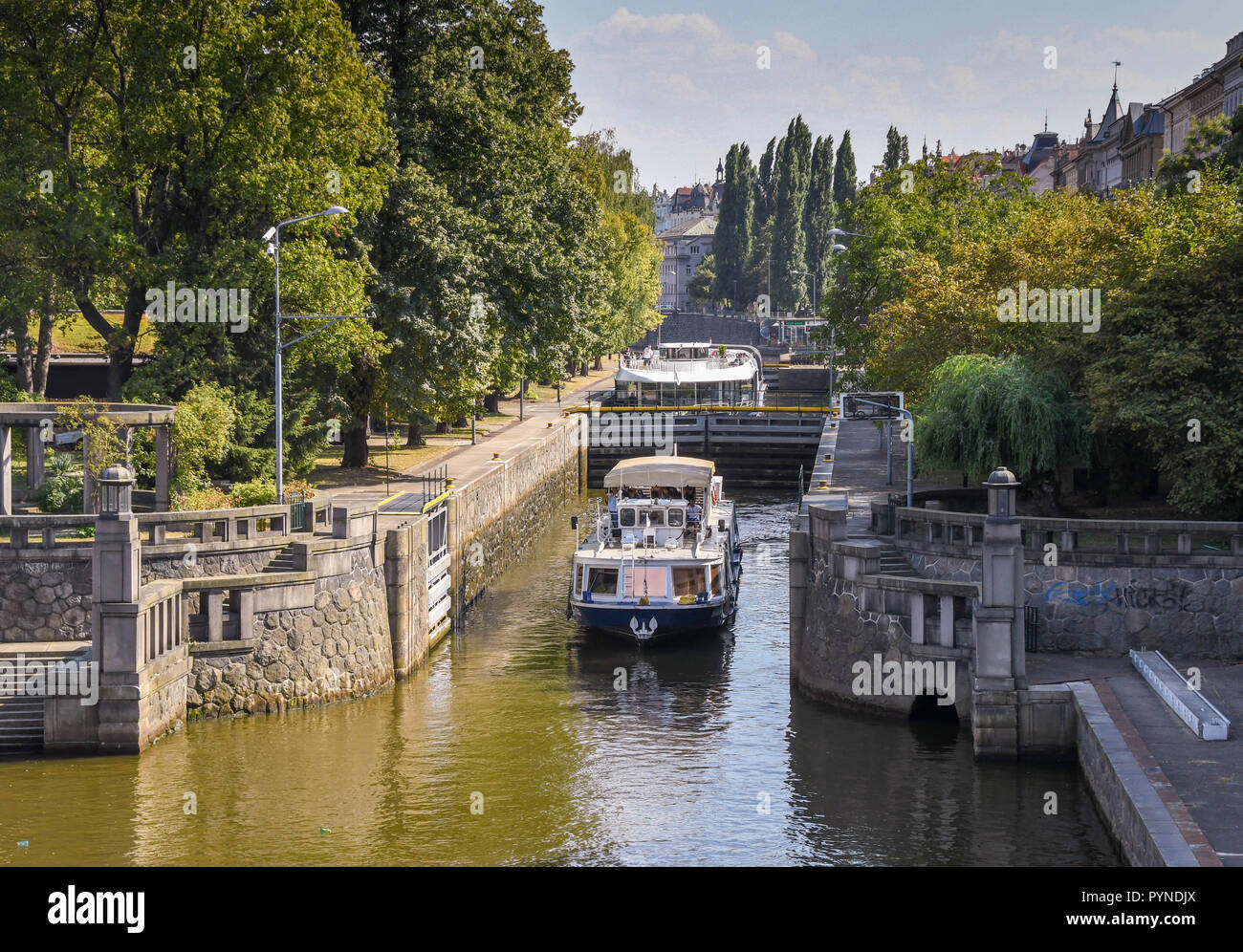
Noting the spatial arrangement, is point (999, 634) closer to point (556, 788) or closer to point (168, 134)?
point (556, 788)

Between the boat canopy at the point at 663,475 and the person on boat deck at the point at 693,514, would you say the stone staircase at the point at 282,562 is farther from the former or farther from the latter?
the person on boat deck at the point at 693,514

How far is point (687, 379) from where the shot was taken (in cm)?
8938

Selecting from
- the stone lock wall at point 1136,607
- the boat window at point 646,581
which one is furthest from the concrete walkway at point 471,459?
the stone lock wall at point 1136,607

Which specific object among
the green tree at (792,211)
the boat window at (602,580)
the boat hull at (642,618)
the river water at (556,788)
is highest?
the green tree at (792,211)

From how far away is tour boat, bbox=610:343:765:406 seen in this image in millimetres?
89562

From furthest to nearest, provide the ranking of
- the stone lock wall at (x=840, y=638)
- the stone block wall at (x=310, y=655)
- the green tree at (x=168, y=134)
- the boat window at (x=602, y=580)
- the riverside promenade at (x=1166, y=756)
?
the green tree at (x=168, y=134) < the boat window at (x=602, y=580) < the stone block wall at (x=310, y=655) < the stone lock wall at (x=840, y=638) < the riverside promenade at (x=1166, y=756)

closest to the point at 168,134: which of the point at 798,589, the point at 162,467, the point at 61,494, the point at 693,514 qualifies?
the point at 162,467

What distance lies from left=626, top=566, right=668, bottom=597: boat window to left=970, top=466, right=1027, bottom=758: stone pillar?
12558 mm

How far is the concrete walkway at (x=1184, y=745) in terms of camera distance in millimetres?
22234

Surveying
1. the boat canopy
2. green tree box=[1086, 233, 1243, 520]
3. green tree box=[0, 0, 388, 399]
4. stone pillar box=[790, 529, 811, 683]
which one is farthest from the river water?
green tree box=[0, 0, 388, 399]

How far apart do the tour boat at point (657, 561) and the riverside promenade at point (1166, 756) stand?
5.51m

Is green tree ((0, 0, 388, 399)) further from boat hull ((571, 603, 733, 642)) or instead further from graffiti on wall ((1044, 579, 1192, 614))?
graffiti on wall ((1044, 579, 1192, 614))

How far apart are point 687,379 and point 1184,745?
64.2 meters
